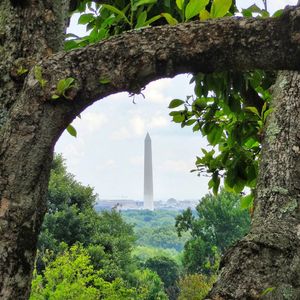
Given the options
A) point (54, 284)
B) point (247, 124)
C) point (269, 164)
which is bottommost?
point (54, 284)

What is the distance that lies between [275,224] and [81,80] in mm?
721

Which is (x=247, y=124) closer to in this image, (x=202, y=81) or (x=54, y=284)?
(x=202, y=81)

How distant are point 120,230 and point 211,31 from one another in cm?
3084

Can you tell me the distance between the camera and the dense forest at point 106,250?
56.0 feet

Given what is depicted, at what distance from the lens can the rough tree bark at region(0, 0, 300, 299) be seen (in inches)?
49.0

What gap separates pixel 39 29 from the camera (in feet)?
4.79

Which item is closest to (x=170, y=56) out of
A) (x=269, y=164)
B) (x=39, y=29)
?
(x=39, y=29)

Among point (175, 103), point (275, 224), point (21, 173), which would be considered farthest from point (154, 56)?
point (175, 103)

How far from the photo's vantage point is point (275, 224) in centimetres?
156

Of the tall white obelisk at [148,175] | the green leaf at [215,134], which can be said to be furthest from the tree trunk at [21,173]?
the tall white obelisk at [148,175]

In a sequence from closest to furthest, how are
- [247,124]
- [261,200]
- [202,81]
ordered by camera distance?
[261,200], [202,81], [247,124]

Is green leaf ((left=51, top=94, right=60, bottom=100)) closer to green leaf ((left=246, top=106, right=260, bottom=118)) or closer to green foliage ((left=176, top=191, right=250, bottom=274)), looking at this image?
green leaf ((left=246, top=106, right=260, bottom=118))

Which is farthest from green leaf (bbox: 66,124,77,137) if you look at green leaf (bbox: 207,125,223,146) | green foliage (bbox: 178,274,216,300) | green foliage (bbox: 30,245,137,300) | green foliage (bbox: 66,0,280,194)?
green foliage (bbox: 178,274,216,300)

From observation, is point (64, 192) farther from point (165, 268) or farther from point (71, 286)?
point (165, 268)
